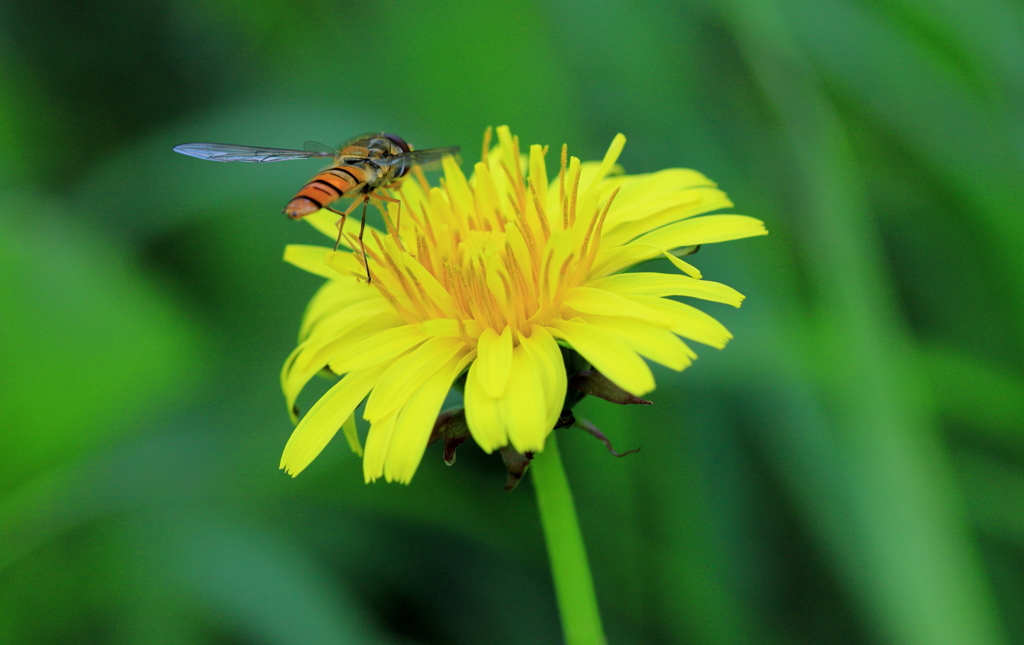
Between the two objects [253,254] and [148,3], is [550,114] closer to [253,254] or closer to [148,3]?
[253,254]

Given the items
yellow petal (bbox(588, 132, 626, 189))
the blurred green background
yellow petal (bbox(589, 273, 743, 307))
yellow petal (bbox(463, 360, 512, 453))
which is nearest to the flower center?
yellow petal (bbox(588, 132, 626, 189))

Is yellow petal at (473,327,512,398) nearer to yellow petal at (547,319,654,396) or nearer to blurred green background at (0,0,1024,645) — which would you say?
yellow petal at (547,319,654,396)

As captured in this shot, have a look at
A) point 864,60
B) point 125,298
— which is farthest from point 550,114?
point 125,298

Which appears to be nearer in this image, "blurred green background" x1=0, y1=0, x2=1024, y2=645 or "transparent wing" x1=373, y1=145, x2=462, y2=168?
"transparent wing" x1=373, y1=145, x2=462, y2=168

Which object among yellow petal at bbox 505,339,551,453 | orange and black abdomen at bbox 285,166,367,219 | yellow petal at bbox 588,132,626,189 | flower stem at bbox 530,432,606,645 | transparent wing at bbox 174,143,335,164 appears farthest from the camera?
transparent wing at bbox 174,143,335,164

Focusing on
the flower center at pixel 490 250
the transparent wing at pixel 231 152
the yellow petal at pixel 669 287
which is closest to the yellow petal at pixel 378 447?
the flower center at pixel 490 250

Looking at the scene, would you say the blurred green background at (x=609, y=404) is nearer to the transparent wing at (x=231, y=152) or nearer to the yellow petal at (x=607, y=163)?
the yellow petal at (x=607, y=163)

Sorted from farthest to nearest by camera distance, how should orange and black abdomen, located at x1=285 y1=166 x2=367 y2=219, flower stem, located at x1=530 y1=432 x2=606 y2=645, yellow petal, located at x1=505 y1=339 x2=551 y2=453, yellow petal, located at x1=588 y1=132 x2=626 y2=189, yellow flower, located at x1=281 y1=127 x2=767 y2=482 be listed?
yellow petal, located at x1=588 y1=132 x2=626 y2=189, flower stem, located at x1=530 y1=432 x2=606 y2=645, orange and black abdomen, located at x1=285 y1=166 x2=367 y2=219, yellow flower, located at x1=281 y1=127 x2=767 y2=482, yellow petal, located at x1=505 y1=339 x2=551 y2=453

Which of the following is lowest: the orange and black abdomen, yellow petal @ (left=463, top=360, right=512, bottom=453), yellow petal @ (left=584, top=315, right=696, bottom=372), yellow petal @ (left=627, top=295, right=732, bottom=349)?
yellow petal @ (left=463, top=360, right=512, bottom=453)
